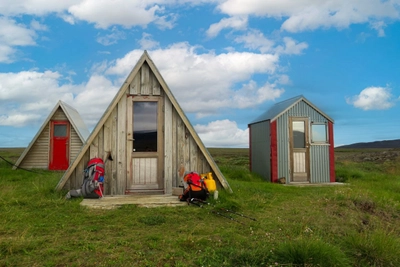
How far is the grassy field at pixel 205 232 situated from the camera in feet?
13.8

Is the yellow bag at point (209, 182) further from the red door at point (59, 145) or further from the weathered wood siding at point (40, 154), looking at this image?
the weathered wood siding at point (40, 154)

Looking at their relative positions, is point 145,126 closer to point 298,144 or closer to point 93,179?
point 93,179

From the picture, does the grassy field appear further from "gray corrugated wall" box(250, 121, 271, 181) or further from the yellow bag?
"gray corrugated wall" box(250, 121, 271, 181)

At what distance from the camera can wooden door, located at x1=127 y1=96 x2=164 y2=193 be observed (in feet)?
28.3

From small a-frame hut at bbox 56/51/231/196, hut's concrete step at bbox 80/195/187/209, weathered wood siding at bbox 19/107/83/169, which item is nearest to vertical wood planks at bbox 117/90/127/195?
small a-frame hut at bbox 56/51/231/196

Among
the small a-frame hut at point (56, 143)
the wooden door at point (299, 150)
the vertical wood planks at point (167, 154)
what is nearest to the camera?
the vertical wood planks at point (167, 154)

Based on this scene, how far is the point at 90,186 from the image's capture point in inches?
307

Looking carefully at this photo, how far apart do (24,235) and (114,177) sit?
11.5 feet

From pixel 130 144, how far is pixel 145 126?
2.00 feet

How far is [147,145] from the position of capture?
8.73 meters

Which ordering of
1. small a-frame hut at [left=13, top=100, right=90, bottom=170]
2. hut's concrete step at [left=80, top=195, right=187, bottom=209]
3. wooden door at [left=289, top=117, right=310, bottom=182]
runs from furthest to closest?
small a-frame hut at [left=13, top=100, right=90, bottom=170] < wooden door at [left=289, top=117, right=310, bottom=182] < hut's concrete step at [left=80, top=195, right=187, bottom=209]

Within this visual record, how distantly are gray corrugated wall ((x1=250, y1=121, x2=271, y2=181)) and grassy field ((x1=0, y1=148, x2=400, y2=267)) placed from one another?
523 centimetres

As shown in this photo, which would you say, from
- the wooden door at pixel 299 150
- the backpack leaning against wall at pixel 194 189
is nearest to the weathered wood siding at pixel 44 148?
the wooden door at pixel 299 150

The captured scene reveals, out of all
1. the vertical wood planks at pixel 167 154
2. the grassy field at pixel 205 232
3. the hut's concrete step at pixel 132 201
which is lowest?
the grassy field at pixel 205 232
